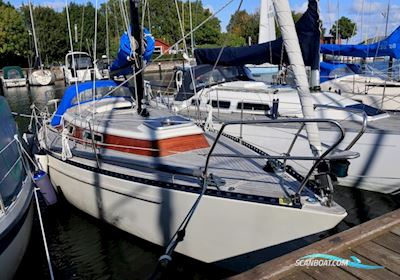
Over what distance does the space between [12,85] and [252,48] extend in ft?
116

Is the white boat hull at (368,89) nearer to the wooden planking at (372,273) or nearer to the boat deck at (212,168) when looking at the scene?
the boat deck at (212,168)

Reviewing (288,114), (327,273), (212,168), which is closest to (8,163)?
(212,168)

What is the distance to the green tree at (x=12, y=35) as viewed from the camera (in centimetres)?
4956

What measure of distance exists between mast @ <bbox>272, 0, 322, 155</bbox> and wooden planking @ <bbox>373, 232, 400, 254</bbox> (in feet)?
4.17

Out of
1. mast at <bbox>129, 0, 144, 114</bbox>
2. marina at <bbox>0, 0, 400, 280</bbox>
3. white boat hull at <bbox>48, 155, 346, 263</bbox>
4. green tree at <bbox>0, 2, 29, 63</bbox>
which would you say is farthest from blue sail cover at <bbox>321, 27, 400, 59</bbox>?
green tree at <bbox>0, 2, 29, 63</bbox>

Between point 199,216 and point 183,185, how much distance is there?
1.63ft

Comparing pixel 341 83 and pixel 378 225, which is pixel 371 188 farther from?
pixel 341 83

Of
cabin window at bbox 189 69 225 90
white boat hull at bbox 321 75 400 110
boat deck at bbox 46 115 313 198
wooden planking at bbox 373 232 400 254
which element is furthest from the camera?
white boat hull at bbox 321 75 400 110

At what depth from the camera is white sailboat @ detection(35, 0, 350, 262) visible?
15.6 feet

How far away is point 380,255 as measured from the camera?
3.53m

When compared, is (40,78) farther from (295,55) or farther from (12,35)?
(295,55)

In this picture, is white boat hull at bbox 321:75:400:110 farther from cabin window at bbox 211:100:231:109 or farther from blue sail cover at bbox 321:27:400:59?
cabin window at bbox 211:100:231:109

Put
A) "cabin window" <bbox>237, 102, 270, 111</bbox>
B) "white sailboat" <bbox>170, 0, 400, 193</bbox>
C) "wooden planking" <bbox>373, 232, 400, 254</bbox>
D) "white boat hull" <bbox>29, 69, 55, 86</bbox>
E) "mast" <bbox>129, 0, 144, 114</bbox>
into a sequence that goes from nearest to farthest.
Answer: "wooden planking" <bbox>373, 232, 400, 254</bbox> → "mast" <bbox>129, 0, 144, 114</bbox> → "white sailboat" <bbox>170, 0, 400, 193</bbox> → "cabin window" <bbox>237, 102, 270, 111</bbox> → "white boat hull" <bbox>29, 69, 55, 86</bbox>

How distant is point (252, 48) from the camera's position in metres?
10.4
